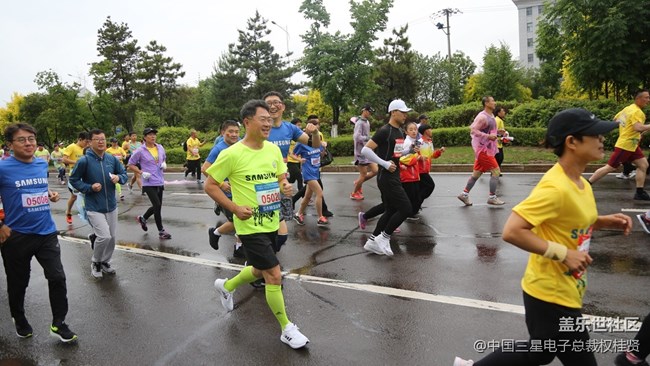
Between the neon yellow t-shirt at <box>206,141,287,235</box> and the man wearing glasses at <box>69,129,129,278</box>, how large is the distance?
8.66 ft

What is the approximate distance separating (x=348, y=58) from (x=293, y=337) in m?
25.2

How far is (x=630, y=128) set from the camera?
27.2 feet

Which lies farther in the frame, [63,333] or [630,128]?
[630,128]

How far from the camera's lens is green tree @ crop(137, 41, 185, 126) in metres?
46.7

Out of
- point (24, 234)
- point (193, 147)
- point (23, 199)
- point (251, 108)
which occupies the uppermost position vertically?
point (251, 108)

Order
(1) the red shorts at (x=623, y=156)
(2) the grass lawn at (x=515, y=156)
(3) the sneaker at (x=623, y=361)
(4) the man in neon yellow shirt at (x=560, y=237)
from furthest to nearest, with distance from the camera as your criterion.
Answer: (2) the grass lawn at (x=515, y=156)
(1) the red shorts at (x=623, y=156)
(3) the sneaker at (x=623, y=361)
(4) the man in neon yellow shirt at (x=560, y=237)

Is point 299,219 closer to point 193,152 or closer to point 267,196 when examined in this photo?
point 267,196

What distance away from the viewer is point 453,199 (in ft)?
32.7

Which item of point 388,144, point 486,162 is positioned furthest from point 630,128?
point 388,144

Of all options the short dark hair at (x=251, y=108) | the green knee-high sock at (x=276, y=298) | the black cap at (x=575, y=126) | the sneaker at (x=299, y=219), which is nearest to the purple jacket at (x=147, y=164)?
the sneaker at (x=299, y=219)

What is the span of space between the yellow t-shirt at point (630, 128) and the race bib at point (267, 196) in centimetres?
714

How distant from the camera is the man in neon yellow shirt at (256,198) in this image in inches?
151

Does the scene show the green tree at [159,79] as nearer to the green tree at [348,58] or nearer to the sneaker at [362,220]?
the green tree at [348,58]

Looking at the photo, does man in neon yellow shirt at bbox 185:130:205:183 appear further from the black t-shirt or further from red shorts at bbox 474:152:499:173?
the black t-shirt
